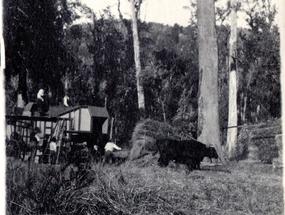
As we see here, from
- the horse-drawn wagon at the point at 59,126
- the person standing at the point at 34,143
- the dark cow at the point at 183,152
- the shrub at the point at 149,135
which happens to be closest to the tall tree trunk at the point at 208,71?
the shrub at the point at 149,135

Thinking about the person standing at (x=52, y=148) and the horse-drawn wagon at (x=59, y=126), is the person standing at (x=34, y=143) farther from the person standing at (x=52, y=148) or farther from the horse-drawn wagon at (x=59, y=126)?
the person standing at (x=52, y=148)

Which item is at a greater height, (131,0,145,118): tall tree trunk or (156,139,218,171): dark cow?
(131,0,145,118): tall tree trunk

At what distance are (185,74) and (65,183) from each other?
16.2 meters

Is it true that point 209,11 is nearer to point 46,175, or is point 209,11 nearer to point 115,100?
point 46,175

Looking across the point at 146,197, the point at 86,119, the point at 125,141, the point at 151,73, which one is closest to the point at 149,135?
the point at 86,119

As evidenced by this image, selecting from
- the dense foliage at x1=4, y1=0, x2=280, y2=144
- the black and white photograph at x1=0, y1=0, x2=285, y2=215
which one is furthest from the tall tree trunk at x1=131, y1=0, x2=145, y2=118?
the black and white photograph at x1=0, y1=0, x2=285, y2=215

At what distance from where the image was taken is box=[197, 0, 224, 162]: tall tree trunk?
10.1 m

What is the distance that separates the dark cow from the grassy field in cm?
171

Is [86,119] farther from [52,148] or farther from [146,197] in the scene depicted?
[146,197]

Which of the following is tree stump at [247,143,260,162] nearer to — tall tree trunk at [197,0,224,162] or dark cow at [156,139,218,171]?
tall tree trunk at [197,0,224,162]

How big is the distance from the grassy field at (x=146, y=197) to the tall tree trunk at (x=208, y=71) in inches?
133

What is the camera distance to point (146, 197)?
4.93 m

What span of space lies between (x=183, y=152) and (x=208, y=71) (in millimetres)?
2307

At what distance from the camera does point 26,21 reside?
5.59 metres
